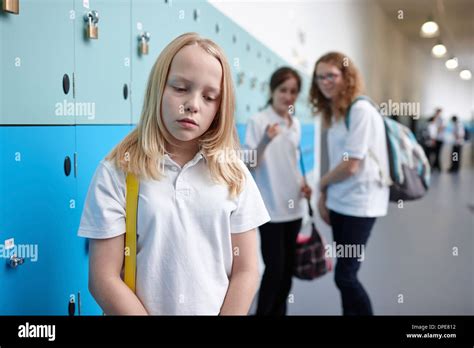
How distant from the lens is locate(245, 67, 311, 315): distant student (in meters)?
1.93

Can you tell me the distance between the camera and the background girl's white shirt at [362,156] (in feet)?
5.75

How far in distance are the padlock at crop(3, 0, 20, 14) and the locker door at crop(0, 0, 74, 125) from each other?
14mm

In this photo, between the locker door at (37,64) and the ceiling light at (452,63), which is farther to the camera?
the ceiling light at (452,63)

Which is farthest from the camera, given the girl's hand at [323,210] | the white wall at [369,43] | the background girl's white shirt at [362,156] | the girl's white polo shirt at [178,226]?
the girl's hand at [323,210]

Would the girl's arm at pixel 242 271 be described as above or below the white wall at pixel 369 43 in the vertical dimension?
below

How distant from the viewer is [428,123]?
1.73m

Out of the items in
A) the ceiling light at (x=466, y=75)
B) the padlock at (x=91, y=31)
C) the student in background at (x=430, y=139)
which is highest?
the padlock at (x=91, y=31)

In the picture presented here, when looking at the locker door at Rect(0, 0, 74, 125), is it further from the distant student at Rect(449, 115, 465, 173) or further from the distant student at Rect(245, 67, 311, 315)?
the distant student at Rect(449, 115, 465, 173)

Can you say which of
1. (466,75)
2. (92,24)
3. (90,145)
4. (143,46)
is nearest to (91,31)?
(92,24)

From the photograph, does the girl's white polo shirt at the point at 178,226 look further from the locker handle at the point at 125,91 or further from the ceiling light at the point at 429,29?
the ceiling light at the point at 429,29

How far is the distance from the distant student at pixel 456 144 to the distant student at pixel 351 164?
0.22 metres

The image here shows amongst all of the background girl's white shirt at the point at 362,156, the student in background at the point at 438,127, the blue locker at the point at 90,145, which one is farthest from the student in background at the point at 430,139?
the blue locker at the point at 90,145

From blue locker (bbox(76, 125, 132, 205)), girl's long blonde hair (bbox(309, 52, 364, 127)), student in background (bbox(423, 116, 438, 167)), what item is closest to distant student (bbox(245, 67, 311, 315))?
girl's long blonde hair (bbox(309, 52, 364, 127))
